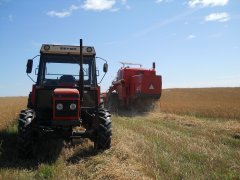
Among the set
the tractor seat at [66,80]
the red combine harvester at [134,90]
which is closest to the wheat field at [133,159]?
the tractor seat at [66,80]

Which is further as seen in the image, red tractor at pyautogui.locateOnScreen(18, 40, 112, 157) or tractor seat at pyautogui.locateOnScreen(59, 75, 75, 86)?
tractor seat at pyautogui.locateOnScreen(59, 75, 75, 86)

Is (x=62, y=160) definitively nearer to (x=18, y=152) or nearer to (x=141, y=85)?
(x=18, y=152)

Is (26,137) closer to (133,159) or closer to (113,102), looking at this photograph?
(133,159)

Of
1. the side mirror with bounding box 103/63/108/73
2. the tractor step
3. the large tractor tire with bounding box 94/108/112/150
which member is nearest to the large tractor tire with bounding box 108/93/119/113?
the side mirror with bounding box 103/63/108/73

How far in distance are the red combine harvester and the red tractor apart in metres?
9.00

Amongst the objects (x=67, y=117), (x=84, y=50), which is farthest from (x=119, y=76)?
(x=67, y=117)

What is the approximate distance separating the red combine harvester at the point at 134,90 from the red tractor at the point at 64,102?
9000 millimetres

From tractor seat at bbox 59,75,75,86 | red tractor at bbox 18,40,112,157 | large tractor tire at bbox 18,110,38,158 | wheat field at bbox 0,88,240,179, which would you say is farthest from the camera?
tractor seat at bbox 59,75,75,86

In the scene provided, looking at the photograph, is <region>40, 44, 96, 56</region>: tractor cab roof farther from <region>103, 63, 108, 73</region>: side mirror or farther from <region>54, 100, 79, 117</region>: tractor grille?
<region>54, 100, 79, 117</region>: tractor grille

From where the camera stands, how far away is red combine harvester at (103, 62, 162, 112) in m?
18.7

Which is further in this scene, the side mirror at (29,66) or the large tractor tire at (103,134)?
the side mirror at (29,66)

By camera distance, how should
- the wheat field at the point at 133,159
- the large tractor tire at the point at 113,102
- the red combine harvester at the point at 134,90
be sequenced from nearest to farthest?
the wheat field at the point at 133,159 → the red combine harvester at the point at 134,90 → the large tractor tire at the point at 113,102

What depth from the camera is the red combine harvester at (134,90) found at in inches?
736

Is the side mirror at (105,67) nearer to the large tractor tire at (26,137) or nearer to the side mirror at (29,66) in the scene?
the side mirror at (29,66)
